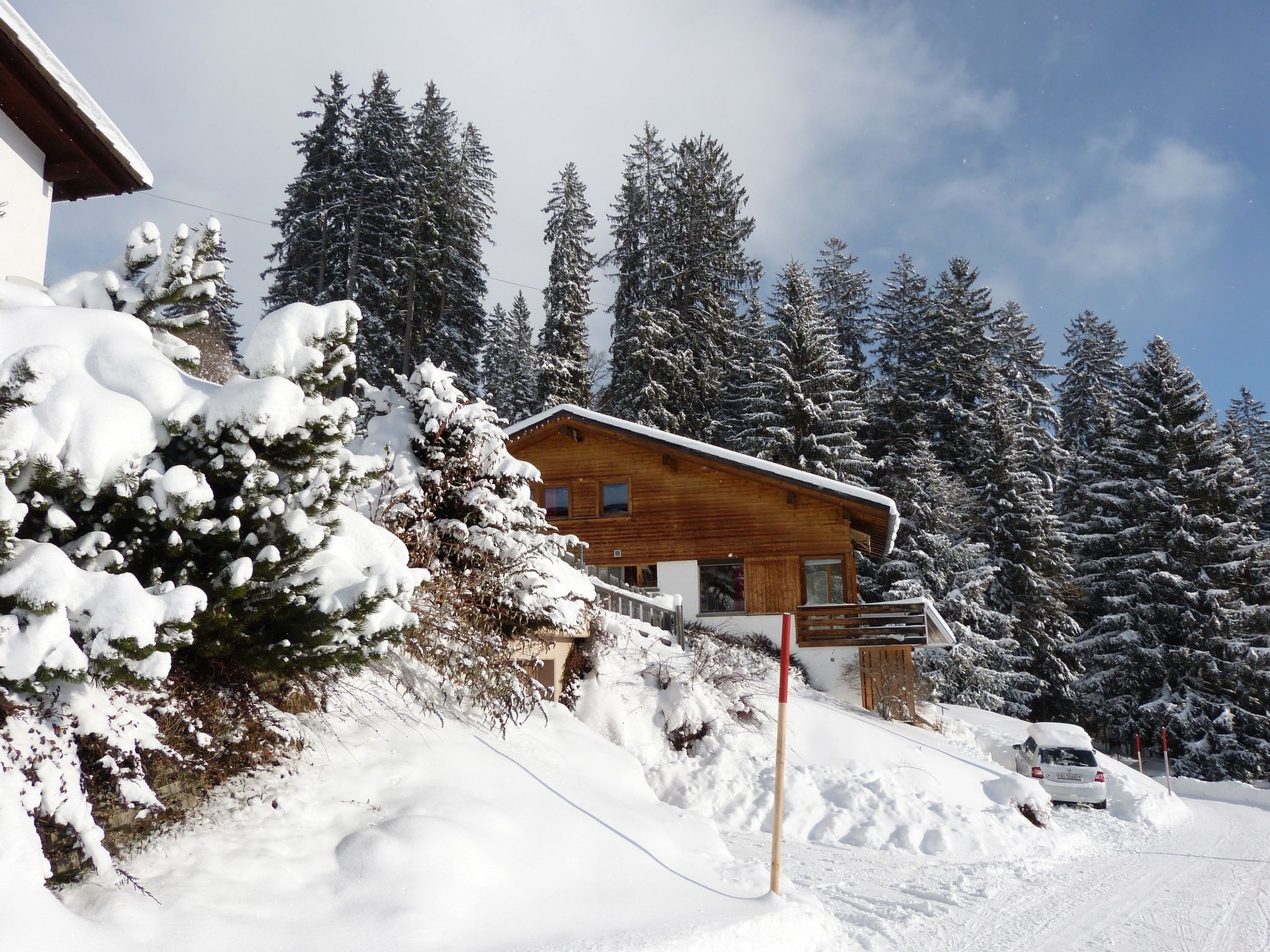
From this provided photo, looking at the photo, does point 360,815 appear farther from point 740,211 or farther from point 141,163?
point 740,211

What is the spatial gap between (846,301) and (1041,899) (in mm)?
47129

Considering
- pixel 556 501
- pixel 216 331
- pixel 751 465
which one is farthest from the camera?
pixel 216 331

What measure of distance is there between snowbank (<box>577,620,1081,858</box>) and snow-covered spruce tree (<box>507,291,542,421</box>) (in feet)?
82.6

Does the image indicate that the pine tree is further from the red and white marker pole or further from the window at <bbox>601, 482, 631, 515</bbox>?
the window at <bbox>601, 482, 631, 515</bbox>

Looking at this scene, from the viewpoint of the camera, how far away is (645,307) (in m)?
39.4

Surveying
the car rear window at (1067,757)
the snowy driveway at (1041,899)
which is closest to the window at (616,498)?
the car rear window at (1067,757)

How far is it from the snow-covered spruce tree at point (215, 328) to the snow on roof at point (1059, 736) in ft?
56.1

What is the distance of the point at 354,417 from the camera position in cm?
557

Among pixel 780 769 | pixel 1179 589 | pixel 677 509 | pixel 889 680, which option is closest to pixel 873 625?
pixel 889 680

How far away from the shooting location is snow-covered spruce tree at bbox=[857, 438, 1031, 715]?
3262 centimetres

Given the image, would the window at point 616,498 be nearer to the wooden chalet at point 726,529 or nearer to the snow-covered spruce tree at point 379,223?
the wooden chalet at point 726,529

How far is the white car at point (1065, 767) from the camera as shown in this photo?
1689 centimetres

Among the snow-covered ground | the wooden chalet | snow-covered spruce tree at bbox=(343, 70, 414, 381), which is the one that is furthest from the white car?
snow-covered spruce tree at bbox=(343, 70, 414, 381)

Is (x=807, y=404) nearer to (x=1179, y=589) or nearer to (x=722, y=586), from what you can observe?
(x=722, y=586)
